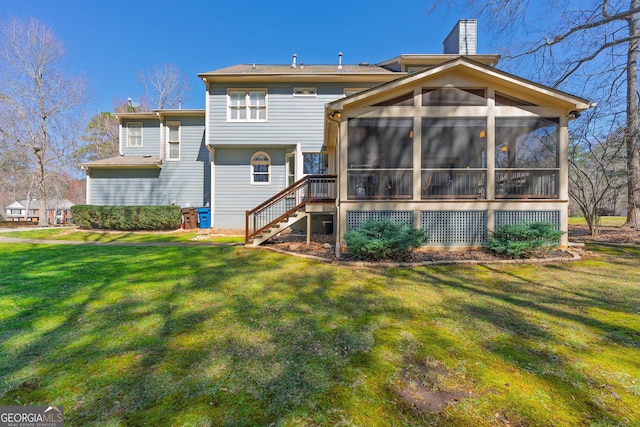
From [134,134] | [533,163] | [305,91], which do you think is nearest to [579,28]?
[533,163]

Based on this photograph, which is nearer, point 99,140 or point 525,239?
point 525,239

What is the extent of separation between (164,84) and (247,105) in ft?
59.7

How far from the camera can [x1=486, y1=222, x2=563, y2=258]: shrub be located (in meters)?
6.56

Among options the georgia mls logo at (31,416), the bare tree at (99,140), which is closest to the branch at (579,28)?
the georgia mls logo at (31,416)

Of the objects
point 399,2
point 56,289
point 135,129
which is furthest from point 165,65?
point 56,289

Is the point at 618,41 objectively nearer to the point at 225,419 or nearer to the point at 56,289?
the point at 225,419

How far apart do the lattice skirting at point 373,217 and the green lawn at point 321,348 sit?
7.95 ft

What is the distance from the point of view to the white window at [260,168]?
1251 cm

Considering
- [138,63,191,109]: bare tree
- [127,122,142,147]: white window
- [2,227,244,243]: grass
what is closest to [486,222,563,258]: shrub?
[2,227,244,243]: grass

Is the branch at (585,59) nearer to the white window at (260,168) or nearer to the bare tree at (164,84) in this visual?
the white window at (260,168)

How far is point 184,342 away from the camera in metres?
2.88

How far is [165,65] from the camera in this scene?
24328 mm

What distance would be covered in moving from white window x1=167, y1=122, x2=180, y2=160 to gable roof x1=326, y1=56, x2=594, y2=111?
10.6 metres

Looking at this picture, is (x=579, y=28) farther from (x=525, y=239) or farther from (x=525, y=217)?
(x=525, y=239)
